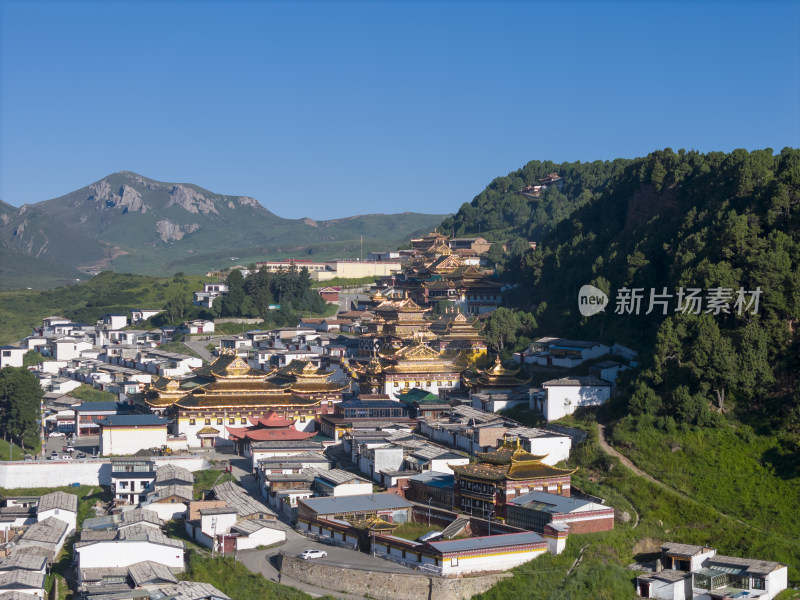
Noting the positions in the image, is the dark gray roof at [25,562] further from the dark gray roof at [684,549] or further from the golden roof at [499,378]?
the golden roof at [499,378]

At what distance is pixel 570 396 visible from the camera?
40906 mm

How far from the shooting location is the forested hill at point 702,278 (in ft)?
123

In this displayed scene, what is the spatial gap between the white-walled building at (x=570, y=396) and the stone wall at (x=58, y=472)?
528 inches

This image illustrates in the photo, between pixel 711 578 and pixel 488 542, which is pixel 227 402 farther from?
pixel 711 578

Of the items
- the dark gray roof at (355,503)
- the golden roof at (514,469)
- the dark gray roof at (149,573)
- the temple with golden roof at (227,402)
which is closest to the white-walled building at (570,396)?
the golden roof at (514,469)

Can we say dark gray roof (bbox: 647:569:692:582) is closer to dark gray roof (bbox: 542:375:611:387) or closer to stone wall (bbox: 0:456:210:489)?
dark gray roof (bbox: 542:375:611:387)

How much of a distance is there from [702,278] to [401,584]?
58.9 feet

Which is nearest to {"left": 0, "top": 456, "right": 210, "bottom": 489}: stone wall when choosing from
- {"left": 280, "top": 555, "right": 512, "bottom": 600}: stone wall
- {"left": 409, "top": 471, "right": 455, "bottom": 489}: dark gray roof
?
{"left": 409, "top": 471, "right": 455, "bottom": 489}: dark gray roof

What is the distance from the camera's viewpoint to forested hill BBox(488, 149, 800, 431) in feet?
123

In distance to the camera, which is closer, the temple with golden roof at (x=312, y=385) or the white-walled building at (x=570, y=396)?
the white-walled building at (x=570, y=396)

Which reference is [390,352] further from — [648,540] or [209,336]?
[648,540]

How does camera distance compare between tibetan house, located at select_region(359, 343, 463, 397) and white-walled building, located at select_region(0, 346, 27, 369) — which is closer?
tibetan house, located at select_region(359, 343, 463, 397)

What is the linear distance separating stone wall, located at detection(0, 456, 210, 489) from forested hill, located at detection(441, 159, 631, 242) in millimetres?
51257

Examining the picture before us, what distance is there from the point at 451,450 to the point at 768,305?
1219 centimetres
